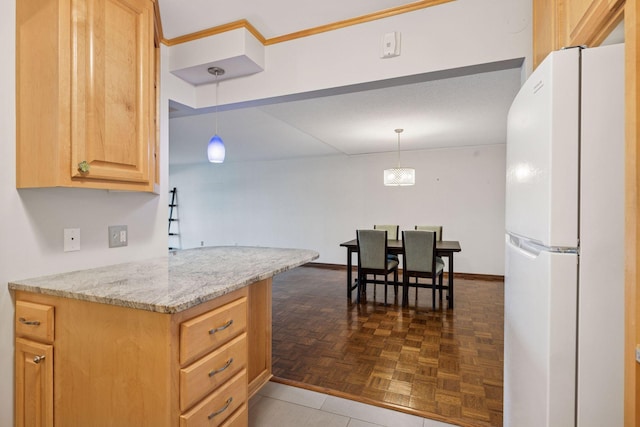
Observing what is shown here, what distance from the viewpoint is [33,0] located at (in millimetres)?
1210

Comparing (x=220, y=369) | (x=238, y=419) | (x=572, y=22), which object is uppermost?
(x=572, y=22)

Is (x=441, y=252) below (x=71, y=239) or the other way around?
below

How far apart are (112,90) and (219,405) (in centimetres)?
131

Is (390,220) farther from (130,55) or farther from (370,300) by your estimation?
(130,55)

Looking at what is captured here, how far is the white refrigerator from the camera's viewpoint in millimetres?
766

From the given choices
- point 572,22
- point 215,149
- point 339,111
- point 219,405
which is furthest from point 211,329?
point 339,111

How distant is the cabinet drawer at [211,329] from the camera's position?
101 centimetres

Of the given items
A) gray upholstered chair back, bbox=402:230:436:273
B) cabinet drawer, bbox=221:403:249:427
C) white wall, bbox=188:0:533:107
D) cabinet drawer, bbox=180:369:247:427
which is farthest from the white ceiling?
cabinet drawer, bbox=221:403:249:427

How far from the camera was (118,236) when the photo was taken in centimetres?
164

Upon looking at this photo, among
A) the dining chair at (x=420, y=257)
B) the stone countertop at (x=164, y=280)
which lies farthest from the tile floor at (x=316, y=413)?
the dining chair at (x=420, y=257)

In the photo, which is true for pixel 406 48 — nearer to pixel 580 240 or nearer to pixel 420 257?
pixel 580 240

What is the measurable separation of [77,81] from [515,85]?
294 centimetres

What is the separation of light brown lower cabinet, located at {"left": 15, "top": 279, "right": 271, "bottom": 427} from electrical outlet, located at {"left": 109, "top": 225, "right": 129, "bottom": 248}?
432mm

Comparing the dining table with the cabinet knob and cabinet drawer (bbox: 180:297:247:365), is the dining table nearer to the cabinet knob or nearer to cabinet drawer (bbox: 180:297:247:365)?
cabinet drawer (bbox: 180:297:247:365)
